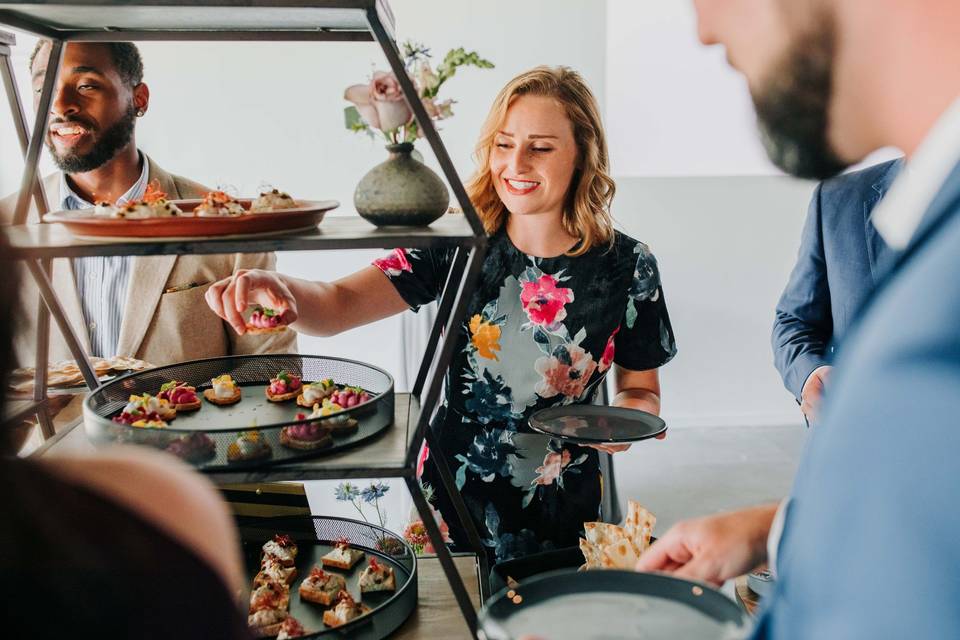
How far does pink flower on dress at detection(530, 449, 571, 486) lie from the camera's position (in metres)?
1.98

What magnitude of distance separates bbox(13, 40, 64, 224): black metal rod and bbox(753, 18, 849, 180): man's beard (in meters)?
0.98

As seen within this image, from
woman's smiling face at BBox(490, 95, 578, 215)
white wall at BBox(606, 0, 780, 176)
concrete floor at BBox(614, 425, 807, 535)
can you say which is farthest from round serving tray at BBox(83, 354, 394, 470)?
white wall at BBox(606, 0, 780, 176)

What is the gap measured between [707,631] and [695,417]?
4.83 m

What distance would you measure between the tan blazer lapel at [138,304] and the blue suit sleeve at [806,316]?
5.61 ft

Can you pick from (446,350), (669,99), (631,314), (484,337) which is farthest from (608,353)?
(669,99)

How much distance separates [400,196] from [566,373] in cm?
100

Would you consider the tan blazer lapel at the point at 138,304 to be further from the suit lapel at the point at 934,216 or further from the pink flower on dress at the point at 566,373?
the suit lapel at the point at 934,216

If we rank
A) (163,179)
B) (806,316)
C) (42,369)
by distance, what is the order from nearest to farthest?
(42,369), (806,316), (163,179)

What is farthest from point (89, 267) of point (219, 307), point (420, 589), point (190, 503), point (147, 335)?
point (190, 503)

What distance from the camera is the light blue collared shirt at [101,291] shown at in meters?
2.37

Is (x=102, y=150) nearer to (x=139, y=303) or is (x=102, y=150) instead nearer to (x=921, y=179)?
(x=139, y=303)

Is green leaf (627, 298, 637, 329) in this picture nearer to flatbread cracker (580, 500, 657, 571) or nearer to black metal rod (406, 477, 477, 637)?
flatbread cracker (580, 500, 657, 571)

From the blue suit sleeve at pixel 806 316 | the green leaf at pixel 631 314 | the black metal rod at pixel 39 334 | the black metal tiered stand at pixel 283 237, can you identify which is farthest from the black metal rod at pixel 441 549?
the blue suit sleeve at pixel 806 316

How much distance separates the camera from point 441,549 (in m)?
1.11
